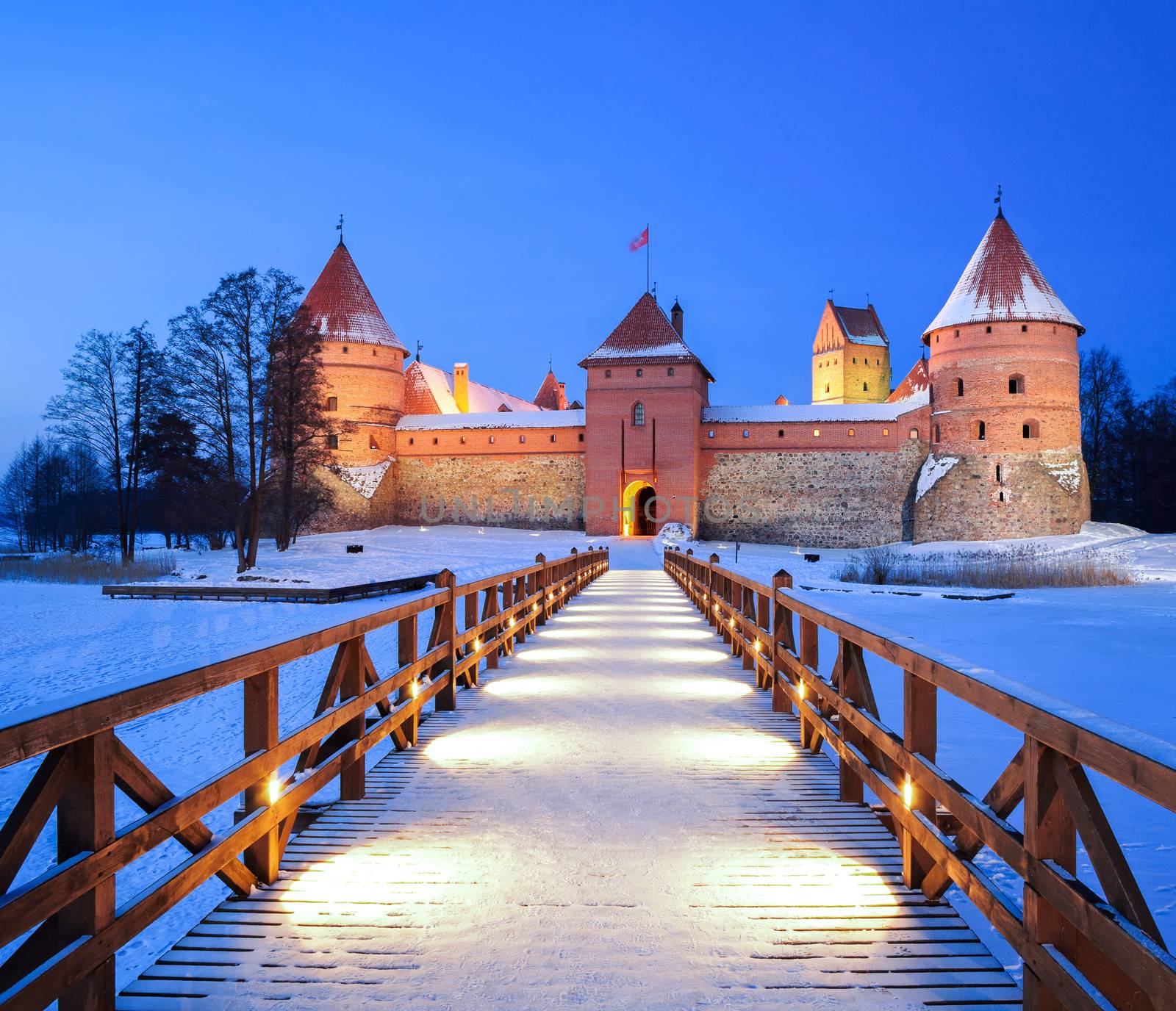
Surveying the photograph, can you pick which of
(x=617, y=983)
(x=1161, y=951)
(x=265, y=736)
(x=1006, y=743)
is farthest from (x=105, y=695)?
(x=1006, y=743)

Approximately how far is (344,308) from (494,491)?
1061 centimetres

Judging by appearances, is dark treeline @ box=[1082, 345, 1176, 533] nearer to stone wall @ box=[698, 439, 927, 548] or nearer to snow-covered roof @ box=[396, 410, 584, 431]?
stone wall @ box=[698, 439, 927, 548]

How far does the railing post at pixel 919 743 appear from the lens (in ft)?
9.55

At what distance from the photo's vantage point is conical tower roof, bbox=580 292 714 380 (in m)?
34.8

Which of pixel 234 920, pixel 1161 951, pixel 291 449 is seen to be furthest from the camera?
pixel 291 449

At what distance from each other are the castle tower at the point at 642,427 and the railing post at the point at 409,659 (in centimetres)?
2999

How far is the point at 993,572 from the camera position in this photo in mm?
20062

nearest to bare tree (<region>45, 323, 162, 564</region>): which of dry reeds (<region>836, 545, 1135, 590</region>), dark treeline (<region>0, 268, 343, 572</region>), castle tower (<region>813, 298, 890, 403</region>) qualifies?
dark treeline (<region>0, 268, 343, 572</region>)

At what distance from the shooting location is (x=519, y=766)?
15.0ft

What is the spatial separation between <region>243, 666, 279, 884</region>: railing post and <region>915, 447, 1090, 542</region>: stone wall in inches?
1307

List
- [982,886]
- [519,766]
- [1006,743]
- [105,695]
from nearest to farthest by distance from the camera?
[105,695] → [982,886] → [519,766] → [1006,743]

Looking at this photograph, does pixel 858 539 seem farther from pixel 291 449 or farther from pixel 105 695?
pixel 105 695

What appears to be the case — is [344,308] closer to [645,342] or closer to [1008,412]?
[645,342]

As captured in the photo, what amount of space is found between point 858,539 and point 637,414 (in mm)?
10590
